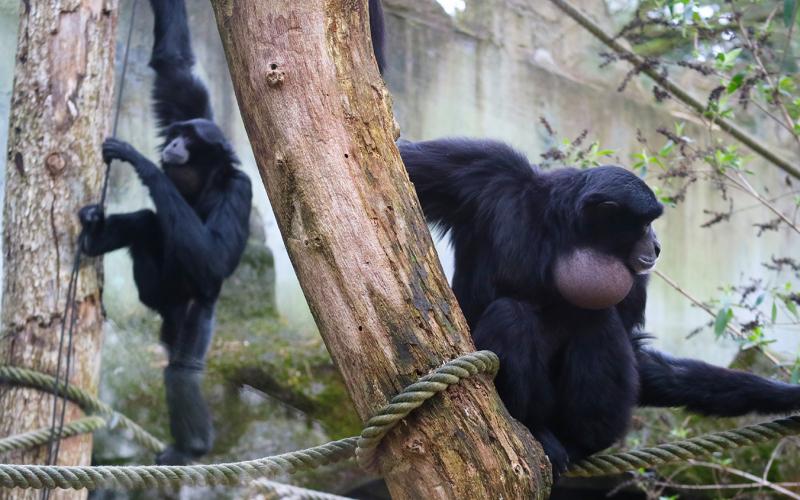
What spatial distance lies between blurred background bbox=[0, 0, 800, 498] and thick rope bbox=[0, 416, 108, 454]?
2.04 meters

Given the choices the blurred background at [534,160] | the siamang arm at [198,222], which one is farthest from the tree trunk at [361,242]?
the siamang arm at [198,222]

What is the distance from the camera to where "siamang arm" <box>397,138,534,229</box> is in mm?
3449

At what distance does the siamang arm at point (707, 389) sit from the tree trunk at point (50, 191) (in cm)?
335

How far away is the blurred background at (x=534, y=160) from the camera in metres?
5.47

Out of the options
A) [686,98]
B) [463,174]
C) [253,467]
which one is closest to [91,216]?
[463,174]

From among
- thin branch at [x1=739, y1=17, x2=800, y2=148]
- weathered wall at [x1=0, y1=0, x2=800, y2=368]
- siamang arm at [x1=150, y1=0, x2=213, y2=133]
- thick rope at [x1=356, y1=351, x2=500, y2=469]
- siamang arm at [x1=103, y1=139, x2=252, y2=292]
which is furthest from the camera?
weathered wall at [x1=0, y1=0, x2=800, y2=368]

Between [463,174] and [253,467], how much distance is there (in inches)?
56.6

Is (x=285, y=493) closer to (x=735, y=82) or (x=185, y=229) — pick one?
(x=185, y=229)

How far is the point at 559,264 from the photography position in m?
3.39

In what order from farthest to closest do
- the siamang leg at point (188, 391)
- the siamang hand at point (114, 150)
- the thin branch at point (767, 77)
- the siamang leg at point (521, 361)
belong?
the siamang leg at point (188, 391) < the siamang hand at point (114, 150) < the thin branch at point (767, 77) < the siamang leg at point (521, 361)

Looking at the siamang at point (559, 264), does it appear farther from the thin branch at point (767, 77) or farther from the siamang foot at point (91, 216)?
the siamang foot at point (91, 216)

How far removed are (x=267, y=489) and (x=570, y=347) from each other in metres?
2.05

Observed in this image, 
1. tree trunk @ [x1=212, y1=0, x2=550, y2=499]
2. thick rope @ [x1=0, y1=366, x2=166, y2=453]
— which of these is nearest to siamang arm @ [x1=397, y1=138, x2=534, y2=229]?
tree trunk @ [x1=212, y1=0, x2=550, y2=499]

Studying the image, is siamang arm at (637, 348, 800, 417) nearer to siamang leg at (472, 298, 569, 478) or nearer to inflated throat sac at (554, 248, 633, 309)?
inflated throat sac at (554, 248, 633, 309)
